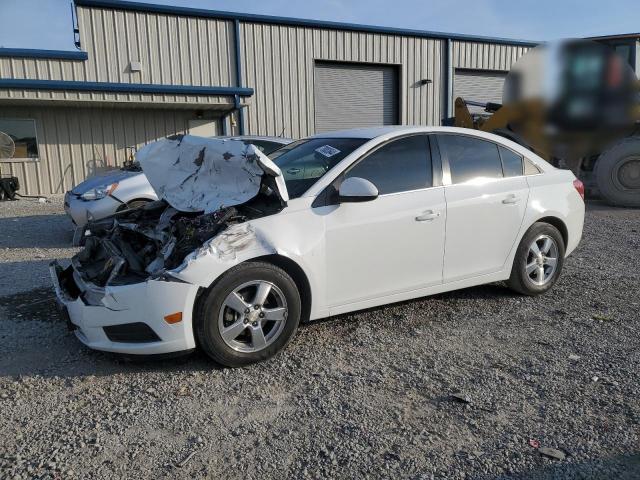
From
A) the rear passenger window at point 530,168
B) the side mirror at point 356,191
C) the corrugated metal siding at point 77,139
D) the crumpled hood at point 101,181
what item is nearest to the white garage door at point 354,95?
the corrugated metal siding at point 77,139

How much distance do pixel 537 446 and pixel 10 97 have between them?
14.3 metres

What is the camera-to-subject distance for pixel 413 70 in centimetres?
2017

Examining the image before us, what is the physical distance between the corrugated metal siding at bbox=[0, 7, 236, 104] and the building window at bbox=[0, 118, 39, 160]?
150 cm

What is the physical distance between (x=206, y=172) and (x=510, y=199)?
8.62 feet

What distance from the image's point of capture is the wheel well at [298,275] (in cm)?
362

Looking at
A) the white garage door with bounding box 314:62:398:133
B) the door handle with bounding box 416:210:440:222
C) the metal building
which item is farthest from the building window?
the door handle with bounding box 416:210:440:222

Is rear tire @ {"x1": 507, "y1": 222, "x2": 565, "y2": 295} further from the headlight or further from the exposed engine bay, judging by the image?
the headlight

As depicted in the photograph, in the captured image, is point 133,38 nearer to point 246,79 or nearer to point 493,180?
point 246,79

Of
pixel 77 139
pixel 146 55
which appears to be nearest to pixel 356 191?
pixel 77 139

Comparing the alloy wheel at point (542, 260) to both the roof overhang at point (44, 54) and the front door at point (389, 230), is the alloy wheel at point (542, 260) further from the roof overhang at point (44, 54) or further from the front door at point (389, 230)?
the roof overhang at point (44, 54)

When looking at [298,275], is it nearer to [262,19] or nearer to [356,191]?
[356,191]

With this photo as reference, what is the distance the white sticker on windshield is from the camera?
425 centimetres

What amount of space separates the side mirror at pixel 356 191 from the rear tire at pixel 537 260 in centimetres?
183

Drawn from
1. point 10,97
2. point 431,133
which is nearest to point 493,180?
point 431,133
